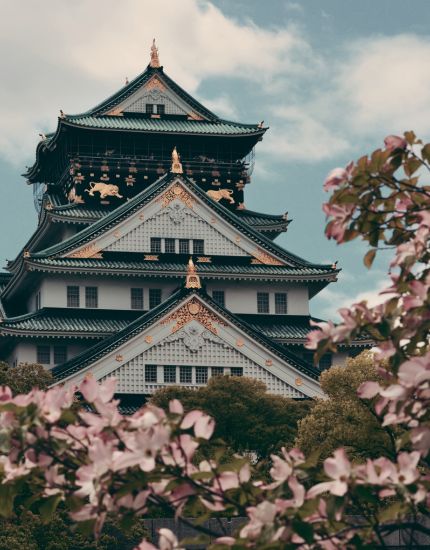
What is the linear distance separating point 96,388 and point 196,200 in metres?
68.1

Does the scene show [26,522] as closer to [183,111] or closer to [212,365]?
[212,365]

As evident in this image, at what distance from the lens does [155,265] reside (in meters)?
76.5

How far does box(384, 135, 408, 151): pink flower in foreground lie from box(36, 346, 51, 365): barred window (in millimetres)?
62774

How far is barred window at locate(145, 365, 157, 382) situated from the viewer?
68938mm

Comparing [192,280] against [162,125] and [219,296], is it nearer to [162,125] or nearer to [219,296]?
[219,296]

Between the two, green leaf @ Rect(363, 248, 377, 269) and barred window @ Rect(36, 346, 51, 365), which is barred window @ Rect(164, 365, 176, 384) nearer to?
barred window @ Rect(36, 346, 51, 365)

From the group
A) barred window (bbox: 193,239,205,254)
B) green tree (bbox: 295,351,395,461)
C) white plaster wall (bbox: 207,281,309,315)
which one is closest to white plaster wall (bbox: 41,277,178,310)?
barred window (bbox: 193,239,205,254)

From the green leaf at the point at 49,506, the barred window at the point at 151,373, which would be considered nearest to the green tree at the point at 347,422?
the barred window at the point at 151,373

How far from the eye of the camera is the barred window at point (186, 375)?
6969 cm

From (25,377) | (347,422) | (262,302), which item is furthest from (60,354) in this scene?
(347,422)

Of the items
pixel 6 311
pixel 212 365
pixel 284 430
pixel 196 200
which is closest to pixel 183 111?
pixel 196 200

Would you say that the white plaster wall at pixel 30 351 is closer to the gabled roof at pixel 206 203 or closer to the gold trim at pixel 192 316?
the gold trim at pixel 192 316

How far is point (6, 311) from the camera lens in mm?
81438

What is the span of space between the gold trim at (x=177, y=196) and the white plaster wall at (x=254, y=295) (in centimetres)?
467
